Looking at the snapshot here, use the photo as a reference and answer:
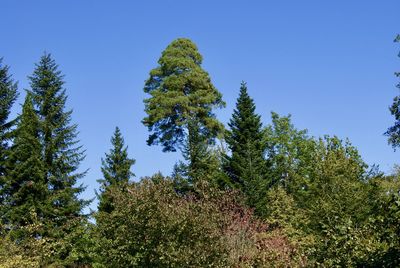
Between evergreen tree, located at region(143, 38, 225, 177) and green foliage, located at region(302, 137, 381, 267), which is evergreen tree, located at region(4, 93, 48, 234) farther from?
green foliage, located at region(302, 137, 381, 267)

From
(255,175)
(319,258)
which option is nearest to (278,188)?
(255,175)

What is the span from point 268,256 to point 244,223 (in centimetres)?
879

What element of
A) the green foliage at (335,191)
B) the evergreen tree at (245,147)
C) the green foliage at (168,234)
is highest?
the evergreen tree at (245,147)

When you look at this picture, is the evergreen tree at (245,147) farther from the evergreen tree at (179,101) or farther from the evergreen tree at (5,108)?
the evergreen tree at (5,108)

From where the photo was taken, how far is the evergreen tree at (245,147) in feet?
108

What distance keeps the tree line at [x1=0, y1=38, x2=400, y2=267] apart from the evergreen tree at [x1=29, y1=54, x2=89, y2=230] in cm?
7

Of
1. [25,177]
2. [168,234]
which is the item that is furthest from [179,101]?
[168,234]

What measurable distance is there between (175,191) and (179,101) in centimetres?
943

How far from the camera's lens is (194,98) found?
39.4 meters

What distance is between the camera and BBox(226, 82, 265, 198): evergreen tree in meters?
32.8

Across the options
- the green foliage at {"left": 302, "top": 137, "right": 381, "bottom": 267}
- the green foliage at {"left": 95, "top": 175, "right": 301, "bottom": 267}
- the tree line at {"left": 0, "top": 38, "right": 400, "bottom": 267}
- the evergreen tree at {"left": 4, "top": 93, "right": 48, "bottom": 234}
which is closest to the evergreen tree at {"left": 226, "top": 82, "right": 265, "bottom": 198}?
the tree line at {"left": 0, "top": 38, "right": 400, "bottom": 267}

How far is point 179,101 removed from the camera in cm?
3828

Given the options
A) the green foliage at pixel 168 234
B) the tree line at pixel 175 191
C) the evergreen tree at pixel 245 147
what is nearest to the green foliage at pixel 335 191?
the tree line at pixel 175 191

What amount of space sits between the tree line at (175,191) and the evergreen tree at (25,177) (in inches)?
2.6
